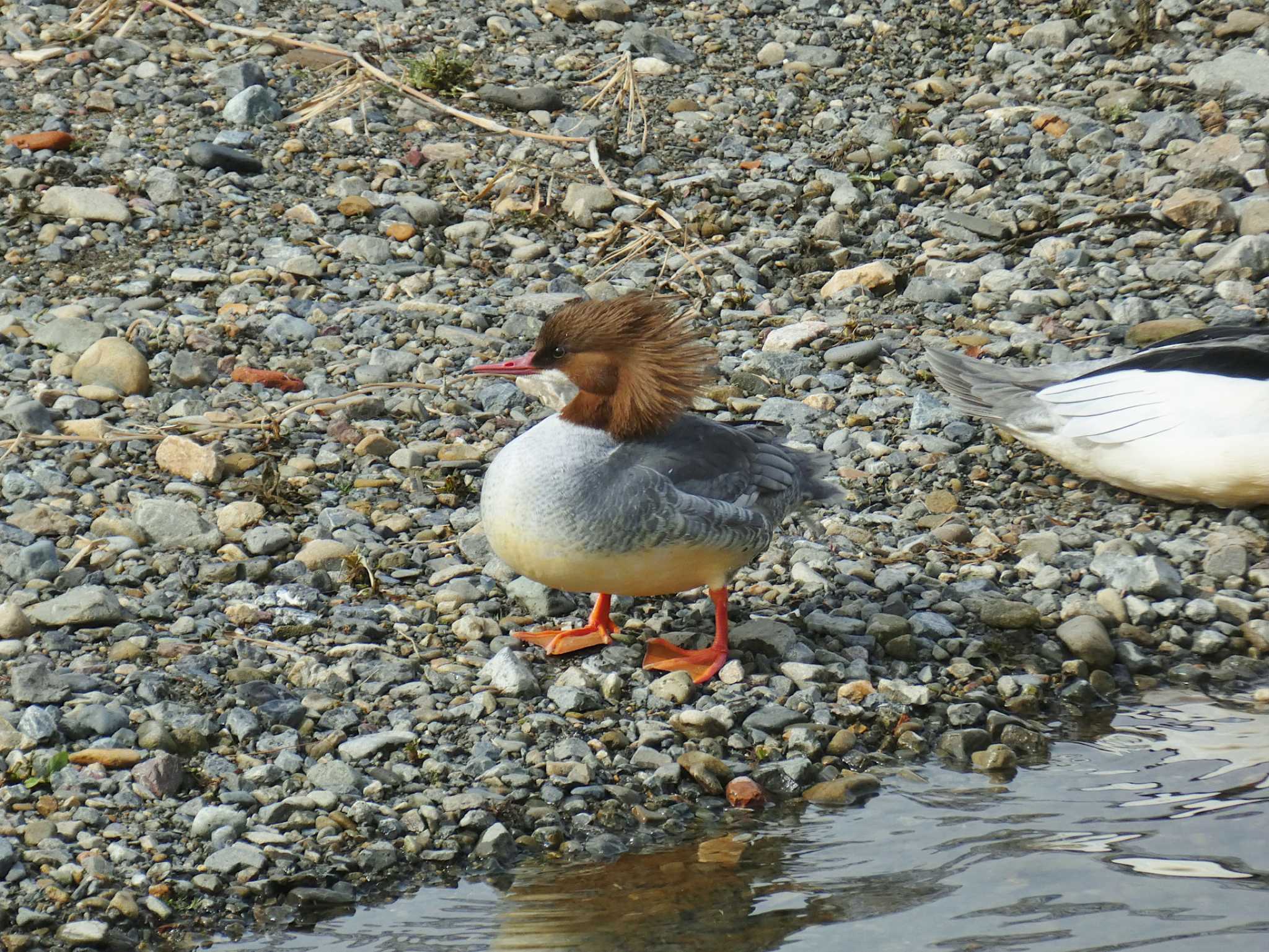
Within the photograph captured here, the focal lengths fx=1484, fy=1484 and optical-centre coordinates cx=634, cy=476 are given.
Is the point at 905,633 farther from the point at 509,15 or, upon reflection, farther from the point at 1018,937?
the point at 509,15

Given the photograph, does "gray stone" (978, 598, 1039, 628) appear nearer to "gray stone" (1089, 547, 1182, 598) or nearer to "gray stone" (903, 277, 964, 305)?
"gray stone" (1089, 547, 1182, 598)

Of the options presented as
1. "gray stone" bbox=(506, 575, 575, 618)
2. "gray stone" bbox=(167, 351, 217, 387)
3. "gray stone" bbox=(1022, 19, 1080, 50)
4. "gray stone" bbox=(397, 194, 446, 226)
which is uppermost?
"gray stone" bbox=(1022, 19, 1080, 50)

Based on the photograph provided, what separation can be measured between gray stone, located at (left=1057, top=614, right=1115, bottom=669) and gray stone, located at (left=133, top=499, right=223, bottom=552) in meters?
2.88

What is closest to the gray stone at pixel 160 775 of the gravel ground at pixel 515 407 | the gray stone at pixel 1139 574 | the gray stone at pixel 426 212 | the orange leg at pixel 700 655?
the gravel ground at pixel 515 407

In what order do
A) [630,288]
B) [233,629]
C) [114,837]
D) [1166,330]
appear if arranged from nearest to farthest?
[114,837] < [233,629] < [1166,330] < [630,288]

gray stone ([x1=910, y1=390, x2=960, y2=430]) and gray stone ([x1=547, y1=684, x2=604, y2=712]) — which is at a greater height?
gray stone ([x1=910, y1=390, x2=960, y2=430])

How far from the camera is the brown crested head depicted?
452 cm

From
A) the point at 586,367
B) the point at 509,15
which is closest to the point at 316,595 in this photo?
the point at 586,367

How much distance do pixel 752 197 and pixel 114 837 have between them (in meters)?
5.04

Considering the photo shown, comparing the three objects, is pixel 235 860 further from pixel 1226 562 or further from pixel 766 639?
pixel 1226 562

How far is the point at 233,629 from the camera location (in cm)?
471

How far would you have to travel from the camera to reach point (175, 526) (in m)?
5.16

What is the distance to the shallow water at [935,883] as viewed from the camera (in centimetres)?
348

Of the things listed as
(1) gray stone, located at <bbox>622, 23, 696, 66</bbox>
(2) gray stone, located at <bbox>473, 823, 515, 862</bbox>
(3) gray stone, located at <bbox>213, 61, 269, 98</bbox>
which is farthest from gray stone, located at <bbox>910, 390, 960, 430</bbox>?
(3) gray stone, located at <bbox>213, 61, 269, 98</bbox>
